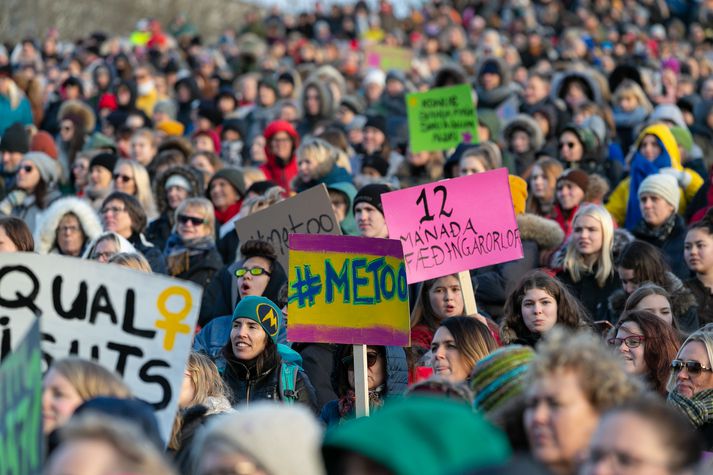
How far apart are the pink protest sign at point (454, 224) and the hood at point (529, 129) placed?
5.18m

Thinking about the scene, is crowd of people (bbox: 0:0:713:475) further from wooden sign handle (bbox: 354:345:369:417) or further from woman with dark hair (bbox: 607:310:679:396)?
wooden sign handle (bbox: 354:345:369:417)

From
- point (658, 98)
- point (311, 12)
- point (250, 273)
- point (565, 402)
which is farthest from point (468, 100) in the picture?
point (311, 12)

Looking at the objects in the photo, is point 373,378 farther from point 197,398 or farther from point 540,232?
point 540,232

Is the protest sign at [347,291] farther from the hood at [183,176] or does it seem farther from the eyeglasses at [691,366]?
the hood at [183,176]

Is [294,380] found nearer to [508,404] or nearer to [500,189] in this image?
[500,189]

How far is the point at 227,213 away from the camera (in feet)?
40.0

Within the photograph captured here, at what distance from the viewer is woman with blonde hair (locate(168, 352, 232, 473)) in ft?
20.2

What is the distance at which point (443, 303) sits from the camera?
8.55m

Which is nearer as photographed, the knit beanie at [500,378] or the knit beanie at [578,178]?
the knit beanie at [500,378]

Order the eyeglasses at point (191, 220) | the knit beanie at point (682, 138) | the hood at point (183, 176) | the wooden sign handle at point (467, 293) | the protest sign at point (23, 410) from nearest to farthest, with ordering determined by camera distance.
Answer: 1. the protest sign at point (23, 410)
2. the wooden sign handle at point (467, 293)
3. the eyeglasses at point (191, 220)
4. the hood at point (183, 176)
5. the knit beanie at point (682, 138)

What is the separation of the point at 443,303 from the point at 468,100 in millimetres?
5300

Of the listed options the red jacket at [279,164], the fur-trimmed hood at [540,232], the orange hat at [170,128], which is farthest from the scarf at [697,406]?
the orange hat at [170,128]

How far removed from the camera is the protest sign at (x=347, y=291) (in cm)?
754

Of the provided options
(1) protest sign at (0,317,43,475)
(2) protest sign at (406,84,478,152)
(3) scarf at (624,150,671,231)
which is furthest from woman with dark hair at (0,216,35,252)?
(2) protest sign at (406,84,478,152)
